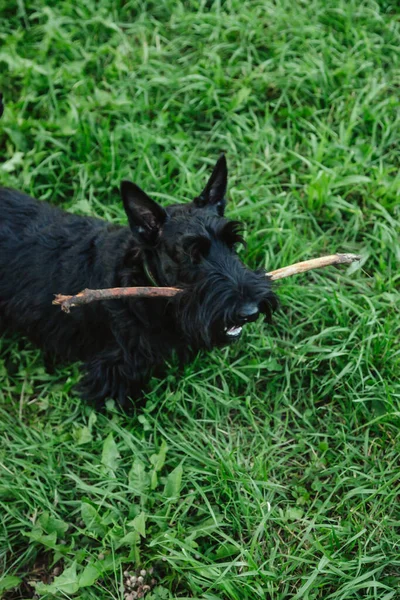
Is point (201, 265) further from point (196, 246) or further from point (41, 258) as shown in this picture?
point (41, 258)

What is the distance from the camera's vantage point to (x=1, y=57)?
13.9 ft

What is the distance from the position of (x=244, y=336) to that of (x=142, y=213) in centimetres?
106

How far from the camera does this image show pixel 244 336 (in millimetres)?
3314

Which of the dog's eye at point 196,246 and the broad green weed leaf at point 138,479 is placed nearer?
the dog's eye at point 196,246

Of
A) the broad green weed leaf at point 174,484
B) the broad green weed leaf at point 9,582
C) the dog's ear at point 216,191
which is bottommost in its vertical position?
the broad green weed leaf at point 9,582

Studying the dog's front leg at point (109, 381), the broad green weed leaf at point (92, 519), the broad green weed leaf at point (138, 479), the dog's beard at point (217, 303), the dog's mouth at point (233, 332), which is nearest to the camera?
the dog's beard at point (217, 303)

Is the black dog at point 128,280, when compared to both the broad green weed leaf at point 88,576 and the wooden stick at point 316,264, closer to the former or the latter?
the wooden stick at point 316,264

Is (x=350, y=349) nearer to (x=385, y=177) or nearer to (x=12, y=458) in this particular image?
(x=385, y=177)

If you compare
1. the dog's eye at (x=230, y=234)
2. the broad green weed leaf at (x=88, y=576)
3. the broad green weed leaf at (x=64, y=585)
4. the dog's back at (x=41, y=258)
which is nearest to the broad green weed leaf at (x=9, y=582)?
the broad green weed leaf at (x=64, y=585)

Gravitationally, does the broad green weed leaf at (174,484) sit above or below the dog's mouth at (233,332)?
below

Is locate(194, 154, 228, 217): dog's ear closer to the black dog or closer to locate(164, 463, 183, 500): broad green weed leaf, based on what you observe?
the black dog

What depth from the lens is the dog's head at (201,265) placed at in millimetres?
2504

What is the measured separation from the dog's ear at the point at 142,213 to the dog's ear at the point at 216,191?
24cm

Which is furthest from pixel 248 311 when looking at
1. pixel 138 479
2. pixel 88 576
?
pixel 88 576
